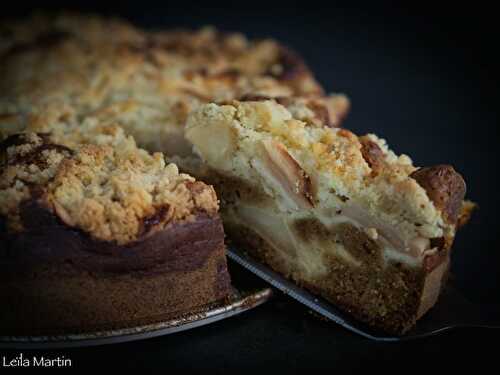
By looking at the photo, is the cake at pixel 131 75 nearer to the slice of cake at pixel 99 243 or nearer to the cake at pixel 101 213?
the cake at pixel 101 213

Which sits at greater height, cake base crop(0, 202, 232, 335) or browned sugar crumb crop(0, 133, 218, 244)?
browned sugar crumb crop(0, 133, 218, 244)

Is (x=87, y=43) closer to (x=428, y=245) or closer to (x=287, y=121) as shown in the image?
(x=287, y=121)

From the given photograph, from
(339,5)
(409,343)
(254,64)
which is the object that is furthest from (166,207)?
(339,5)

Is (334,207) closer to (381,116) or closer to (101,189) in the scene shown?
(101,189)

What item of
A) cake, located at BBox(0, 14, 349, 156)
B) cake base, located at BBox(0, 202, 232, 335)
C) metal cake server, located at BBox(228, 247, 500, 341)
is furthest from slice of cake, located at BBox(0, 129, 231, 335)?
cake, located at BBox(0, 14, 349, 156)

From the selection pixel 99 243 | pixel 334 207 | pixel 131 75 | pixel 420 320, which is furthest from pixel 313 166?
pixel 131 75

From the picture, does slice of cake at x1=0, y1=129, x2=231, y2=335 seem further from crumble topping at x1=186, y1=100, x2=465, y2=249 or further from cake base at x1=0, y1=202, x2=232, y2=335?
crumble topping at x1=186, y1=100, x2=465, y2=249
